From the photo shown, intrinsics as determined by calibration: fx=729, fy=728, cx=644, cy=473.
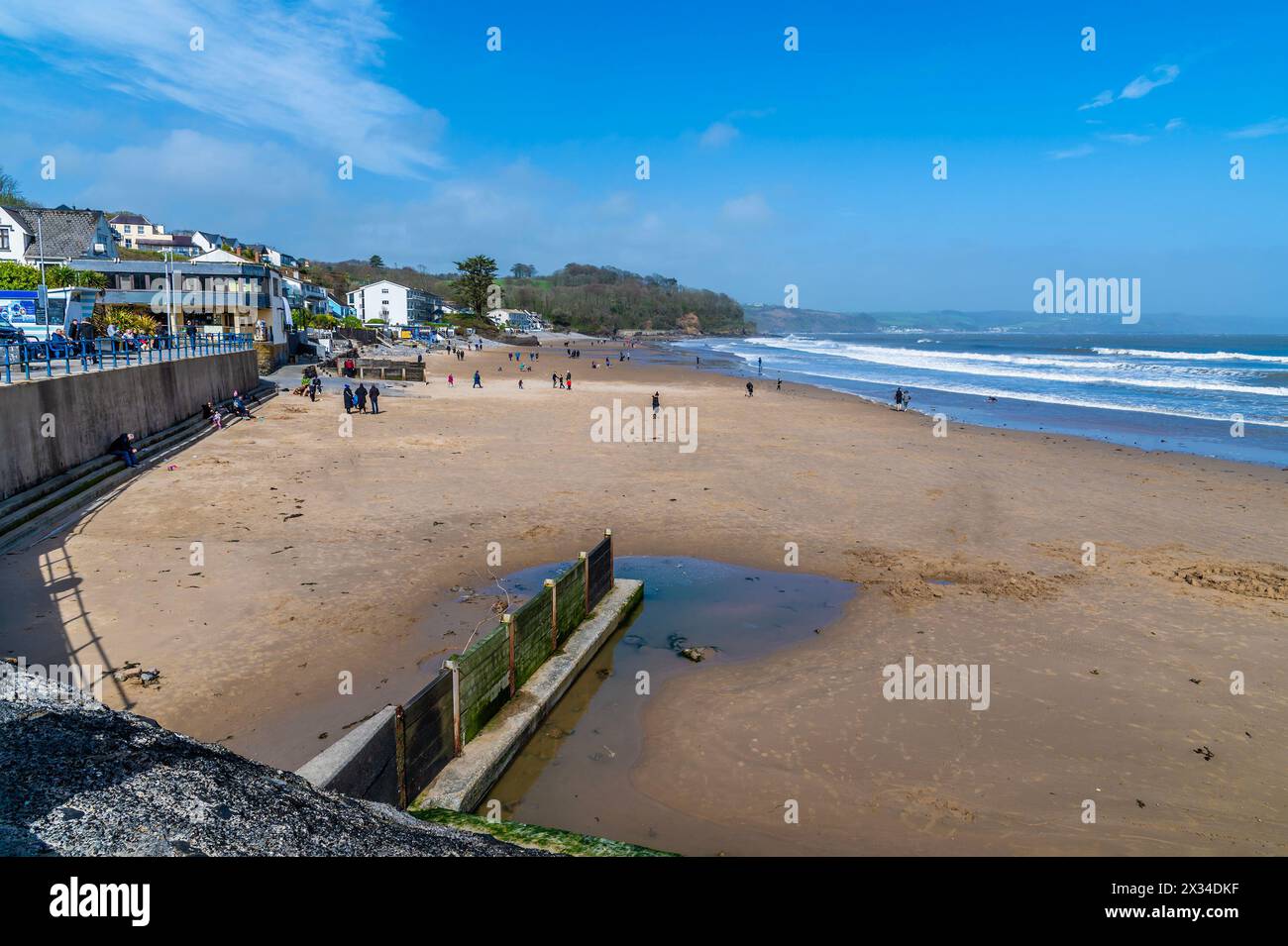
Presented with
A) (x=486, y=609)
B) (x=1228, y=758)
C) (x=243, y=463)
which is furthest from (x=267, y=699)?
(x=243, y=463)

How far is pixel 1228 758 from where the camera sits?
9.05 m

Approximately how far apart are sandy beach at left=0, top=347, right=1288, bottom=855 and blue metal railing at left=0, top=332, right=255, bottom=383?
12.8 ft

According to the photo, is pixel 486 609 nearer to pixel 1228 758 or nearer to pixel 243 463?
pixel 1228 758

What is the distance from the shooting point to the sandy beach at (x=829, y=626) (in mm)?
8406

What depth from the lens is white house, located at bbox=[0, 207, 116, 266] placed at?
188 feet

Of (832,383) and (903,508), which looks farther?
(832,383)

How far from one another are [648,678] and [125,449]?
19.3 m

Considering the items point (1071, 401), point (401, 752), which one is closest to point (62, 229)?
point (401, 752)

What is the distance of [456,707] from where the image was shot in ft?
27.0

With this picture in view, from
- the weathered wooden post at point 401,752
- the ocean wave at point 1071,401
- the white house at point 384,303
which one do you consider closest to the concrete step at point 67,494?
the weathered wooden post at point 401,752

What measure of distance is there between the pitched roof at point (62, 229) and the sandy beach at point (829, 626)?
50509mm

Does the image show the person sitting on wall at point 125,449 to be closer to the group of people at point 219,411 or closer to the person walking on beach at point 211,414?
the group of people at point 219,411
